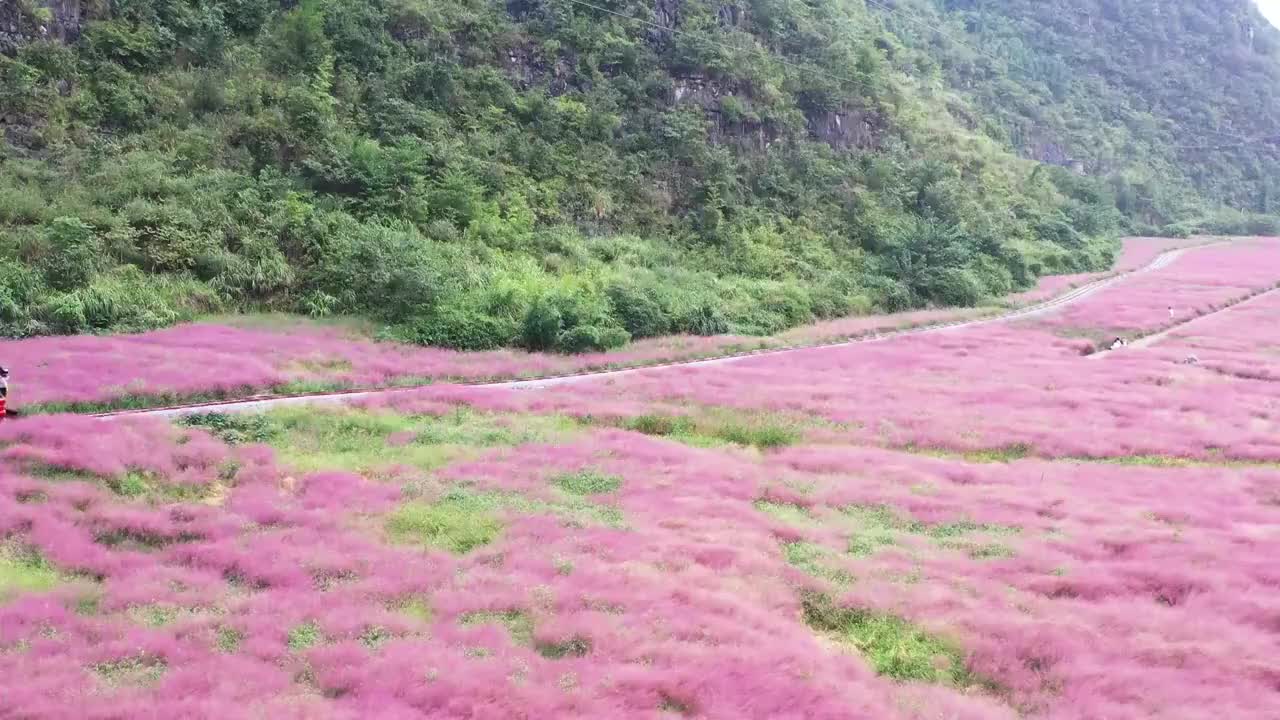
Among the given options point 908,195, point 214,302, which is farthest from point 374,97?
point 908,195

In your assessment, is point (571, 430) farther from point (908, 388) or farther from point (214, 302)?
point (214, 302)

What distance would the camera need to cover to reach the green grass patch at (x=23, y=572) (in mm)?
10938

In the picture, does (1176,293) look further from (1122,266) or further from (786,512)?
(786,512)

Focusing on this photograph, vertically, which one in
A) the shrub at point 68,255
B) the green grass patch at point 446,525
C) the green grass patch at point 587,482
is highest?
the shrub at point 68,255

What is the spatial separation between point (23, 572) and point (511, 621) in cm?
658

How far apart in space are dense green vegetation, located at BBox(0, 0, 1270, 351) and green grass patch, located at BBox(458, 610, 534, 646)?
767 inches

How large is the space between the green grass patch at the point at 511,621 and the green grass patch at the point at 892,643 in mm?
3938

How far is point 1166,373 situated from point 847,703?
26.7 m

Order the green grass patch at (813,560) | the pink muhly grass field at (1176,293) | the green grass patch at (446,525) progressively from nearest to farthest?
1. the green grass patch at (813,560)
2. the green grass patch at (446,525)
3. the pink muhly grass field at (1176,293)

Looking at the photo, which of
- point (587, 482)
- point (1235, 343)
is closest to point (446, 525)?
A: point (587, 482)

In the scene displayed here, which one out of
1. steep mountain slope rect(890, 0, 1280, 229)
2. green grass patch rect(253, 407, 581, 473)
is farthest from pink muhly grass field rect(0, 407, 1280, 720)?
steep mountain slope rect(890, 0, 1280, 229)

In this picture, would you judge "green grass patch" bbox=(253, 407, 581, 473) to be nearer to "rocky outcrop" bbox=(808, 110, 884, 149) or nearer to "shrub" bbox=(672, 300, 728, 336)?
"shrub" bbox=(672, 300, 728, 336)

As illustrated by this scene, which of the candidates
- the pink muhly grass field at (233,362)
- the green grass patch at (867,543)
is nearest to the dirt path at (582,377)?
the pink muhly grass field at (233,362)

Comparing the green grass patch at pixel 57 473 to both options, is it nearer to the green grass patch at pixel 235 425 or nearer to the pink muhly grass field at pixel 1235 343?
the green grass patch at pixel 235 425
